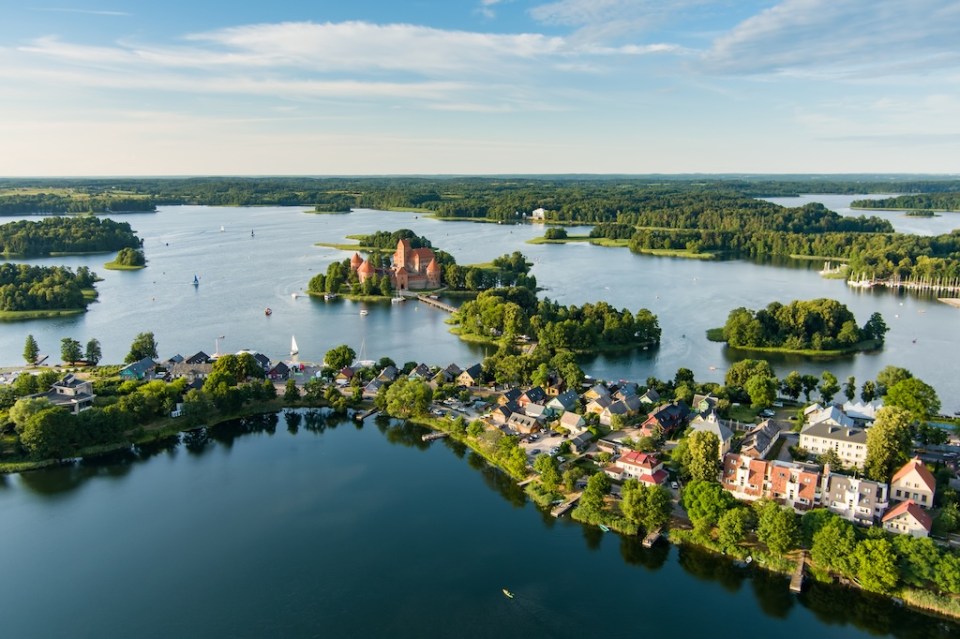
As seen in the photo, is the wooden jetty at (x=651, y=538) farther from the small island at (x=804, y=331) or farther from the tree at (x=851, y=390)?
the small island at (x=804, y=331)

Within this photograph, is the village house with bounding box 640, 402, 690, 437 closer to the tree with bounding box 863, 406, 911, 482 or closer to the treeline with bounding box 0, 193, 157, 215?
the tree with bounding box 863, 406, 911, 482

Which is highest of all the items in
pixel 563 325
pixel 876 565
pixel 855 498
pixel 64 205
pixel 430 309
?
pixel 64 205

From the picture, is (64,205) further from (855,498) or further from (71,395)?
(855,498)

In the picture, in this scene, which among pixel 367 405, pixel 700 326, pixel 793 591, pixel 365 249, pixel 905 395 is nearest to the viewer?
pixel 793 591

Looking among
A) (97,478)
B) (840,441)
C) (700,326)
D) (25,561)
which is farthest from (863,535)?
(700,326)

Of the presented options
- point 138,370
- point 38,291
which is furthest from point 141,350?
point 38,291

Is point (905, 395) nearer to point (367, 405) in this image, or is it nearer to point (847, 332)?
point (847, 332)

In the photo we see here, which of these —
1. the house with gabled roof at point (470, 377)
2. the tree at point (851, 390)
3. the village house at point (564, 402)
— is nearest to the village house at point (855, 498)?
the village house at point (564, 402)
